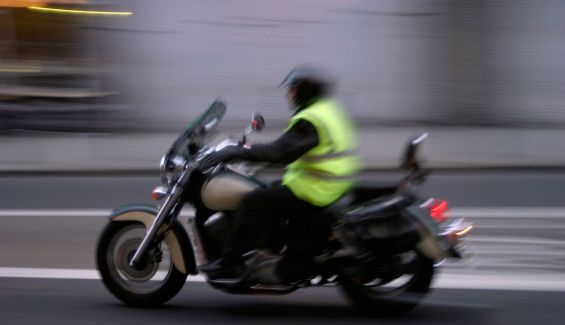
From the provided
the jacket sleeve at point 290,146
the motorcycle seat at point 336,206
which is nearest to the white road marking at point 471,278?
the motorcycle seat at point 336,206

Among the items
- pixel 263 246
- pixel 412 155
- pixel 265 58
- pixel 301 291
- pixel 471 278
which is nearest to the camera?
pixel 412 155

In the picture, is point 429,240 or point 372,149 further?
point 372,149

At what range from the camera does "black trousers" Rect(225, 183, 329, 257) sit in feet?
17.2

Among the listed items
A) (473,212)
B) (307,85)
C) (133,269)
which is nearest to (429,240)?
(307,85)

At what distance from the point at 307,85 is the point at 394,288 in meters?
1.28

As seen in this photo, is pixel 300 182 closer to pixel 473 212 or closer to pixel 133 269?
pixel 133 269

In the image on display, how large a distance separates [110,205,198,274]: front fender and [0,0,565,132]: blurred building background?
26.8ft

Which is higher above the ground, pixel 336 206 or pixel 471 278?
pixel 336 206

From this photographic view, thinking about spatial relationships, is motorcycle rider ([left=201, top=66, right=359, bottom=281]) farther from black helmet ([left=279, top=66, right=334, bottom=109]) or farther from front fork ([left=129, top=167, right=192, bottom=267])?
front fork ([left=129, top=167, right=192, bottom=267])

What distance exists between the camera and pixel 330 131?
17.0 ft

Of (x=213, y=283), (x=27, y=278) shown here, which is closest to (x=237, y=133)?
(x=27, y=278)

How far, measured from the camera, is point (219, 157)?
5.23 meters

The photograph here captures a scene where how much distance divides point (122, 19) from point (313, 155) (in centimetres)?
930

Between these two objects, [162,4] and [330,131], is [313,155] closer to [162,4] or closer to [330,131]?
[330,131]
